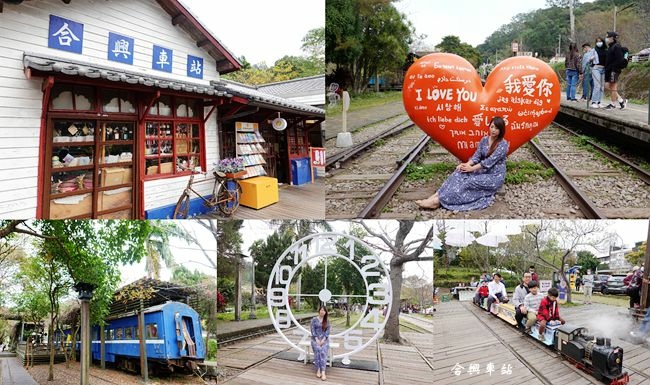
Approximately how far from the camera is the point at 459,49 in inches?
145

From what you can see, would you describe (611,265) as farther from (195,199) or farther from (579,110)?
(195,199)

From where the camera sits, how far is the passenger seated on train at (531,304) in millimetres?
4184

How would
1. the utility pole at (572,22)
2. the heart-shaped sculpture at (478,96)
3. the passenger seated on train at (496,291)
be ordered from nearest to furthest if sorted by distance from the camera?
the utility pole at (572,22) → the heart-shaped sculpture at (478,96) → the passenger seated on train at (496,291)

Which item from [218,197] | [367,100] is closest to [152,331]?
[218,197]

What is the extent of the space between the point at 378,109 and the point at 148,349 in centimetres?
334

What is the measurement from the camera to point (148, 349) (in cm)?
468

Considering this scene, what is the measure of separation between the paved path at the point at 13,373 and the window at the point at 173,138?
7.31 ft

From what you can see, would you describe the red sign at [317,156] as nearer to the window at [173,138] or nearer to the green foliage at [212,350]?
the window at [173,138]

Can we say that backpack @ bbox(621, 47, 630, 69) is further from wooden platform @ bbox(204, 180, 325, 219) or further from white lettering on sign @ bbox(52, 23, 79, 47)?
white lettering on sign @ bbox(52, 23, 79, 47)

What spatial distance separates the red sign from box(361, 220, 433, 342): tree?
890 mm

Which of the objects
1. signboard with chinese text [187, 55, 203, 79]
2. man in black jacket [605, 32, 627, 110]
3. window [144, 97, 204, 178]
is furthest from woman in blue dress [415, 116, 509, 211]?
signboard with chinese text [187, 55, 203, 79]

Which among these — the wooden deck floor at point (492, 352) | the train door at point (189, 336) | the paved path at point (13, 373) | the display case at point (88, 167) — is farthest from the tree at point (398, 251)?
the paved path at point (13, 373)

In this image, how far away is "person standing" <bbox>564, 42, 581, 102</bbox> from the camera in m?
3.66

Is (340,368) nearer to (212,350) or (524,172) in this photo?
(212,350)
